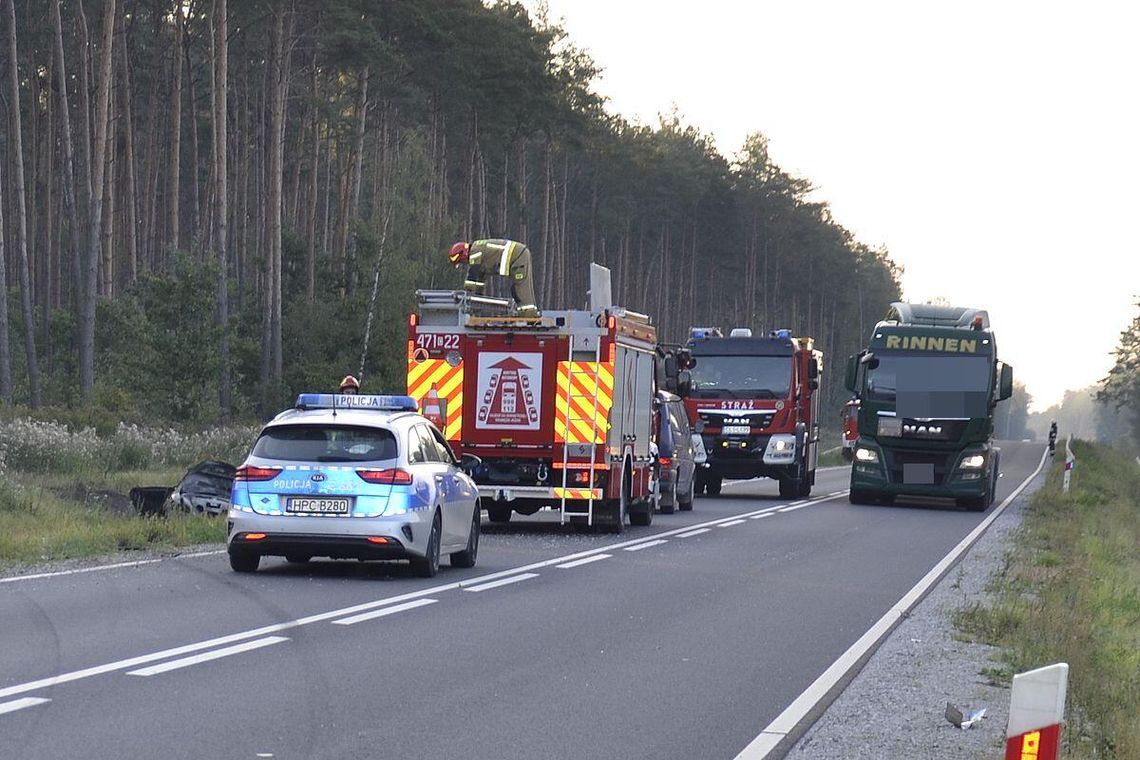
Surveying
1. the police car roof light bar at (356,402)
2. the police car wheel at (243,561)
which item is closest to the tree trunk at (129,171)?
the police car roof light bar at (356,402)

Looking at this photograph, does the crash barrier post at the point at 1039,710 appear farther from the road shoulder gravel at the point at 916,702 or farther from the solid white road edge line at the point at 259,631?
the solid white road edge line at the point at 259,631

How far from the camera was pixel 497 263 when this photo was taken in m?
24.5

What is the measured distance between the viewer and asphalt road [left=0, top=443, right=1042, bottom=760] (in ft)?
27.2

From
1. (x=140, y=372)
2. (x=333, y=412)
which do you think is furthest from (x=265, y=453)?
(x=140, y=372)

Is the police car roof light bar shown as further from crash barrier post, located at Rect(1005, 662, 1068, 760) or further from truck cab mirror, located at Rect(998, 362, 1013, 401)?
truck cab mirror, located at Rect(998, 362, 1013, 401)

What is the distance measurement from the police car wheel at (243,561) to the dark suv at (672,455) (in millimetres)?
11004

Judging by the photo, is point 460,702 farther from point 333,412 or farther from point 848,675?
point 333,412

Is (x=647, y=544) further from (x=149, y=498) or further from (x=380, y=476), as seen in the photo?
(x=149, y=498)

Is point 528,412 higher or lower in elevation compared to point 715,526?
higher

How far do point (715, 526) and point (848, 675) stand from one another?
49.3ft

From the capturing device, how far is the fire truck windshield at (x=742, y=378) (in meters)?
34.6

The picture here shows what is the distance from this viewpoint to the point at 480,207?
7725cm

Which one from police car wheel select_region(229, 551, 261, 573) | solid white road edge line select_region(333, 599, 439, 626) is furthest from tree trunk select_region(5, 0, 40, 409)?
solid white road edge line select_region(333, 599, 439, 626)

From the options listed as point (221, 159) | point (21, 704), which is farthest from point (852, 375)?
point (21, 704)
